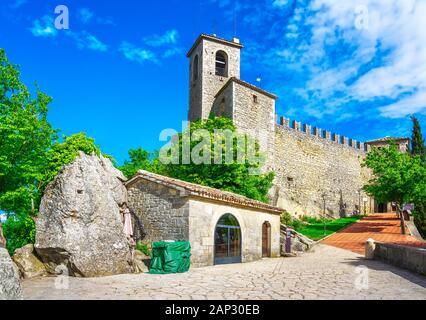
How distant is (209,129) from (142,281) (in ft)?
52.8

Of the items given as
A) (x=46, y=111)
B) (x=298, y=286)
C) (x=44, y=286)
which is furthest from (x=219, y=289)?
(x=46, y=111)

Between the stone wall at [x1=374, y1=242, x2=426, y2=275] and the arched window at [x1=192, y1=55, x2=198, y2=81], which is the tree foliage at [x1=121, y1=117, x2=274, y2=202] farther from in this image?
the arched window at [x1=192, y1=55, x2=198, y2=81]

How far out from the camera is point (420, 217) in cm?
2745

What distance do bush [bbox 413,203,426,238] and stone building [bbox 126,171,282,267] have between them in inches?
697

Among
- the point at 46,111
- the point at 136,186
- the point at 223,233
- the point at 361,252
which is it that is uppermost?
the point at 46,111

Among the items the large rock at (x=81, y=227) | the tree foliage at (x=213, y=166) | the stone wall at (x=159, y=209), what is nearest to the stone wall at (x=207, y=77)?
the tree foliage at (x=213, y=166)

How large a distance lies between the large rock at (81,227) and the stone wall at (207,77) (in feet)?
63.0

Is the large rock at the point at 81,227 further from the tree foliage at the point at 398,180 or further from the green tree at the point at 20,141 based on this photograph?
the tree foliage at the point at 398,180

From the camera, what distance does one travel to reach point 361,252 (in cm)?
1788

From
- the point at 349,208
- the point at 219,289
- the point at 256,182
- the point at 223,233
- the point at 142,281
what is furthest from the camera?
the point at 349,208

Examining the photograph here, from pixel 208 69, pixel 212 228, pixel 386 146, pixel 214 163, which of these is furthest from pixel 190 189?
pixel 386 146

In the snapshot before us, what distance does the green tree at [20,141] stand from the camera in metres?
15.8

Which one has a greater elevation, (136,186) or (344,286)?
(136,186)

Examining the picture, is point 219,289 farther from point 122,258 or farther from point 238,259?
point 238,259
